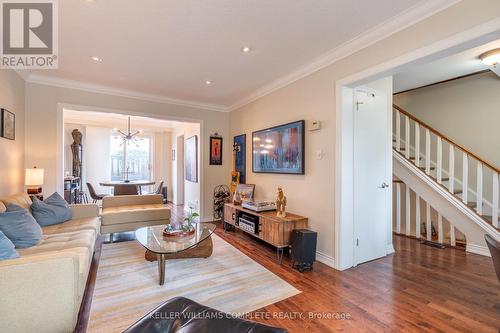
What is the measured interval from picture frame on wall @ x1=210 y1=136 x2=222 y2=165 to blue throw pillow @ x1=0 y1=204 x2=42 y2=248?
3.40 m

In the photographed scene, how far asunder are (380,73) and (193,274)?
2960 millimetres

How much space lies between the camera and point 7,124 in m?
3.00

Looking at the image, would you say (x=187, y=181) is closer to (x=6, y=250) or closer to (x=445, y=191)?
(x=6, y=250)

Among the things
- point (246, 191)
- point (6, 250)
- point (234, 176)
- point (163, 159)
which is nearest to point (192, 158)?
point (234, 176)

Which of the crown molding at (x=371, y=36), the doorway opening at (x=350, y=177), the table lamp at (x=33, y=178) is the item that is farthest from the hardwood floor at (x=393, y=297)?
the crown molding at (x=371, y=36)

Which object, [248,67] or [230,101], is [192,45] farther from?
[230,101]

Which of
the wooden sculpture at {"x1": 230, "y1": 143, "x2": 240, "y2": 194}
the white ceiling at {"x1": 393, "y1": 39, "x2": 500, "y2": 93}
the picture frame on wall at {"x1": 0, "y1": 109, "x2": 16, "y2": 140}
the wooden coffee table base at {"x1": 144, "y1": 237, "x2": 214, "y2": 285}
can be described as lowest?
the wooden coffee table base at {"x1": 144, "y1": 237, "x2": 214, "y2": 285}

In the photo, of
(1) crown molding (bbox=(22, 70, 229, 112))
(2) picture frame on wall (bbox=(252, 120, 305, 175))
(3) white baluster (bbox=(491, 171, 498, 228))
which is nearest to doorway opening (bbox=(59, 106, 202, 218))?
(1) crown molding (bbox=(22, 70, 229, 112))

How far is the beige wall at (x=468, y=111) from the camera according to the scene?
3920 millimetres

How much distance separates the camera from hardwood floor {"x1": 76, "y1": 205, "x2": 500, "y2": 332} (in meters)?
1.85

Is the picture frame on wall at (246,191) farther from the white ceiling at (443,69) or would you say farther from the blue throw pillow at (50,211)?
the white ceiling at (443,69)

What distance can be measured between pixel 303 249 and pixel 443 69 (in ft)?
11.7

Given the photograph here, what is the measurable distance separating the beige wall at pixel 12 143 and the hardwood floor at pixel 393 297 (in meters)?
1.70

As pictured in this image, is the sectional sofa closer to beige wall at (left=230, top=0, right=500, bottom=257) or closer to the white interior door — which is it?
beige wall at (left=230, top=0, right=500, bottom=257)
